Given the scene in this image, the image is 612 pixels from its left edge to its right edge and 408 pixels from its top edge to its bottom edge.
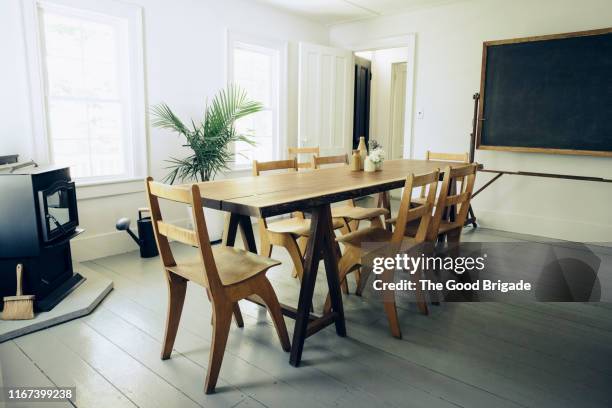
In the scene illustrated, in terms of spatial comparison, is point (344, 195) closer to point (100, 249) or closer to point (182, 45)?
point (100, 249)

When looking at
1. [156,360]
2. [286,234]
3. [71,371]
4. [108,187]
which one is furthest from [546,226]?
[71,371]

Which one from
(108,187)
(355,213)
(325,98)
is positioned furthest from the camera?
(325,98)

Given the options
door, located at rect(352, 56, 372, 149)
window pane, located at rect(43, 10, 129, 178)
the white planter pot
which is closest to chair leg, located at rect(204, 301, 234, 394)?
the white planter pot

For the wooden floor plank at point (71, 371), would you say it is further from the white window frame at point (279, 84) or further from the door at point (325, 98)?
the door at point (325, 98)

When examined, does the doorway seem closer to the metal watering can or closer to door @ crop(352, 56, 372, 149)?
door @ crop(352, 56, 372, 149)

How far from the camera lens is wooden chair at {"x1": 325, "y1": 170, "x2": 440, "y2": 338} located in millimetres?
2258

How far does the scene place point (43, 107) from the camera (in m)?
3.31

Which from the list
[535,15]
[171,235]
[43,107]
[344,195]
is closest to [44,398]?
[171,235]

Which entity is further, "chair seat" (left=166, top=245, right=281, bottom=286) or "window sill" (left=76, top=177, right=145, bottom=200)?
"window sill" (left=76, top=177, right=145, bottom=200)

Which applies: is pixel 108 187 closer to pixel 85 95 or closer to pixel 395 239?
pixel 85 95

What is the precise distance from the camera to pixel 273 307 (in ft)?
6.88

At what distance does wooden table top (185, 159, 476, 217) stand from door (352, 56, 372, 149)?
3918 millimetres

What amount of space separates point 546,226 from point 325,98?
3029mm

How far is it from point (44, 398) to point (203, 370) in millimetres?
658
